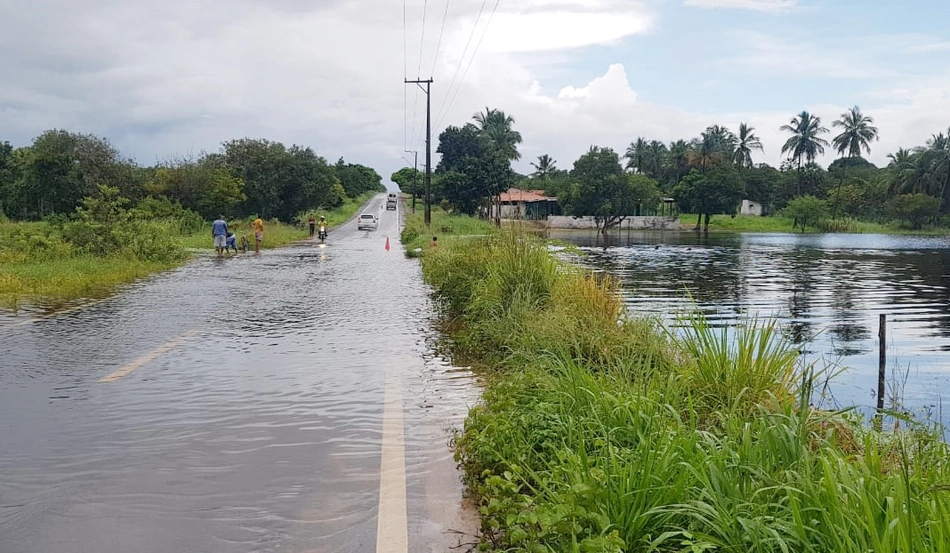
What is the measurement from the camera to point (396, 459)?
18.2 ft

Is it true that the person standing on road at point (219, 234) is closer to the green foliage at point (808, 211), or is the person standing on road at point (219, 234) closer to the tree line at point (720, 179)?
the tree line at point (720, 179)

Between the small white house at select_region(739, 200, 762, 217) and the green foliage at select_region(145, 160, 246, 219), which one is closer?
A: the green foliage at select_region(145, 160, 246, 219)

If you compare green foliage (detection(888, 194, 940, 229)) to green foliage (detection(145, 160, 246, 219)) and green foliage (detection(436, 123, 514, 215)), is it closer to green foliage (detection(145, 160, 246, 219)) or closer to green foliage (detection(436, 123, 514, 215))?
green foliage (detection(436, 123, 514, 215))

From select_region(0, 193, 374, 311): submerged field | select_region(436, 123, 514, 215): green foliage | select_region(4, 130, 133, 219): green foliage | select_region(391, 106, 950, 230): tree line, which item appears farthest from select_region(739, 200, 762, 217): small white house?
select_region(0, 193, 374, 311): submerged field

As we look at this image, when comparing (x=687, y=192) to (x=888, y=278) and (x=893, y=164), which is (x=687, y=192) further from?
(x=888, y=278)

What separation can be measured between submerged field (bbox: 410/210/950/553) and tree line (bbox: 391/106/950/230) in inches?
2371

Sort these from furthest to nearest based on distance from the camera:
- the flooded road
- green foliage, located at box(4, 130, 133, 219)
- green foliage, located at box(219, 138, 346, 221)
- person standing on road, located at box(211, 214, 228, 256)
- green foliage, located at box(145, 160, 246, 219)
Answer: green foliage, located at box(219, 138, 346, 221) → green foliage, located at box(145, 160, 246, 219) → green foliage, located at box(4, 130, 133, 219) → person standing on road, located at box(211, 214, 228, 256) → the flooded road

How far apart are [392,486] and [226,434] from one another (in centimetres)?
183

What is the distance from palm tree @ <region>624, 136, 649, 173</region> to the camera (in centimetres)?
10981

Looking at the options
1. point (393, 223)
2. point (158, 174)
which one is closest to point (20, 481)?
point (158, 174)

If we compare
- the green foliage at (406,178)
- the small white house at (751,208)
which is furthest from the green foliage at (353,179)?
the small white house at (751,208)

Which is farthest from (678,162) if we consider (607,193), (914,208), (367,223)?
(367,223)

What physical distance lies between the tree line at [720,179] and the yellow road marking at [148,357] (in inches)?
2200

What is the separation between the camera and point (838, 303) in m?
21.1
